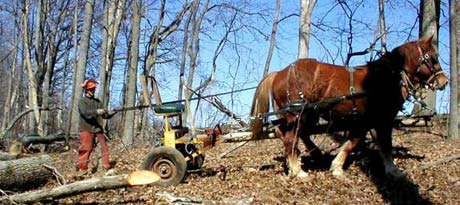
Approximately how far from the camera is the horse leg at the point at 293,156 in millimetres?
8344

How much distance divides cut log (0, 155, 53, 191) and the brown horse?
141 inches

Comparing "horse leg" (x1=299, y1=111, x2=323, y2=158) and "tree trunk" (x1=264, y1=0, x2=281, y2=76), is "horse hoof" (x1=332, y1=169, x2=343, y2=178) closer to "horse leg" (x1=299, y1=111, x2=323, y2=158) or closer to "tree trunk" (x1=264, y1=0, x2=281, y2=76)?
"horse leg" (x1=299, y1=111, x2=323, y2=158)

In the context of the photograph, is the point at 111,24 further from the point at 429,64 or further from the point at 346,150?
the point at 429,64

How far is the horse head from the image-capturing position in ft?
25.7

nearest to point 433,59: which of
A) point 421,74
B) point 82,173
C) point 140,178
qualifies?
point 421,74

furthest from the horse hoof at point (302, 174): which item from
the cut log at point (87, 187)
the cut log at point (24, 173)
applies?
the cut log at point (24, 173)

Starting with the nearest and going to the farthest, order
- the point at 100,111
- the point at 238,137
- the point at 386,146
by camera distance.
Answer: the point at 386,146
the point at 238,137
the point at 100,111

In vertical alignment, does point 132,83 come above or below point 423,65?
above

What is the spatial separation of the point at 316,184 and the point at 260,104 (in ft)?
5.56

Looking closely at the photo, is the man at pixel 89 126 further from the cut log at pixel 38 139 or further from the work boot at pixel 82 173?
the cut log at pixel 38 139

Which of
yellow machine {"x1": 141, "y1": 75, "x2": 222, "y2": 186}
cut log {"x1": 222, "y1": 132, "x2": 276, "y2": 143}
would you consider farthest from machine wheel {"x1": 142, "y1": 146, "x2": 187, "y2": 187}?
cut log {"x1": 222, "y1": 132, "x2": 276, "y2": 143}

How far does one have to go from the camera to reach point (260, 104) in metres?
8.87

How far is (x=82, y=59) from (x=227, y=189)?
32.0ft

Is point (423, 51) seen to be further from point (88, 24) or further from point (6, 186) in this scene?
point (88, 24)
